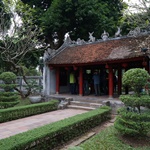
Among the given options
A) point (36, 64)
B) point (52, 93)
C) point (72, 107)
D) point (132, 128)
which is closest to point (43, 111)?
point (72, 107)

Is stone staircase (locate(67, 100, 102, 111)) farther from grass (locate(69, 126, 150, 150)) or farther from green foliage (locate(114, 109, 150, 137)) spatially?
green foliage (locate(114, 109, 150, 137))

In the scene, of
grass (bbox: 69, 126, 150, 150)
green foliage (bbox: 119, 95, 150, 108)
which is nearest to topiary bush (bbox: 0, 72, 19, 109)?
grass (bbox: 69, 126, 150, 150)

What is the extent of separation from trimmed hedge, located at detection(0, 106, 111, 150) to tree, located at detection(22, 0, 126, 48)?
997 cm

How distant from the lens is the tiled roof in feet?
30.9

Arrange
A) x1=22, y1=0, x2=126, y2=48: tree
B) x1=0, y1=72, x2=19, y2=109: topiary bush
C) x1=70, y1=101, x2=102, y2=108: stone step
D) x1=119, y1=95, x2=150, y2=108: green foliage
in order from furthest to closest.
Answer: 1. x1=22, y1=0, x2=126, y2=48: tree
2. x1=70, y1=101, x2=102, y2=108: stone step
3. x1=0, y1=72, x2=19, y2=109: topiary bush
4. x1=119, y1=95, x2=150, y2=108: green foliage

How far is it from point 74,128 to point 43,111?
13.0 feet

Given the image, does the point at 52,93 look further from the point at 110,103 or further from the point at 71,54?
the point at 110,103

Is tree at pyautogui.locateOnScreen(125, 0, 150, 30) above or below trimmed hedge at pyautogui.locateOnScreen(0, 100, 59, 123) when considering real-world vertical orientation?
above

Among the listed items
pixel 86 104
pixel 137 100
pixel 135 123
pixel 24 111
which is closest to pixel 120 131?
pixel 135 123

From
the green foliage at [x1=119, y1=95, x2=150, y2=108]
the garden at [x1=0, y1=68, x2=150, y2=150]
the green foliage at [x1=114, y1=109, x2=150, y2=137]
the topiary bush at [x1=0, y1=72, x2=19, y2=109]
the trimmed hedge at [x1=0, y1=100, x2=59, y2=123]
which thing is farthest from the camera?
the topiary bush at [x1=0, y1=72, x2=19, y2=109]

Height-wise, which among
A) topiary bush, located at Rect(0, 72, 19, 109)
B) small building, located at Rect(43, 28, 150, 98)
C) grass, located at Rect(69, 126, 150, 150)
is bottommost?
grass, located at Rect(69, 126, 150, 150)

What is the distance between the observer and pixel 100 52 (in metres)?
10.8

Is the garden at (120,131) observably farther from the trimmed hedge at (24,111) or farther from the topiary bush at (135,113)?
the trimmed hedge at (24,111)

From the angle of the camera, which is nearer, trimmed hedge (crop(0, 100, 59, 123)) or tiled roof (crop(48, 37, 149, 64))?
trimmed hedge (crop(0, 100, 59, 123))
